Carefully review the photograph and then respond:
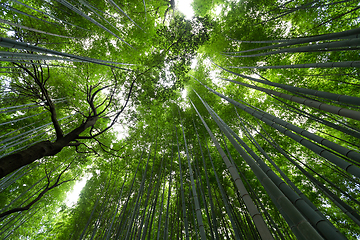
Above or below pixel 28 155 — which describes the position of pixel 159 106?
above

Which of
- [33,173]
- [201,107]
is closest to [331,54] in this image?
[201,107]

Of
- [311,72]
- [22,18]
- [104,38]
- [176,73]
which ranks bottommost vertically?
[311,72]

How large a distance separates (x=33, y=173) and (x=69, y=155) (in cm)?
117

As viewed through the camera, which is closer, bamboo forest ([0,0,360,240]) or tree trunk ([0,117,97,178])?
tree trunk ([0,117,97,178])

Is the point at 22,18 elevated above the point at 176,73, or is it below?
above

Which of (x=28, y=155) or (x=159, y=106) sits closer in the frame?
(x=28, y=155)

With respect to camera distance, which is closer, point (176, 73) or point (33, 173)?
point (33, 173)

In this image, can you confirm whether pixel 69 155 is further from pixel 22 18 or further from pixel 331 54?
pixel 331 54

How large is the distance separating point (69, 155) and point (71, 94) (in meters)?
1.99

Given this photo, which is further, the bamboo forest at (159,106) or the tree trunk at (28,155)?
the bamboo forest at (159,106)

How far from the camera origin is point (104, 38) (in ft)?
14.0

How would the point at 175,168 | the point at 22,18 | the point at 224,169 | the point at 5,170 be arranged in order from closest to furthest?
1. the point at 5,170
2. the point at 22,18
3. the point at 224,169
4. the point at 175,168

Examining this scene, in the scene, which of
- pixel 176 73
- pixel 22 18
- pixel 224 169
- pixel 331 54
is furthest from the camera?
pixel 176 73

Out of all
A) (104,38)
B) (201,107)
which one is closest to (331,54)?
(201,107)
